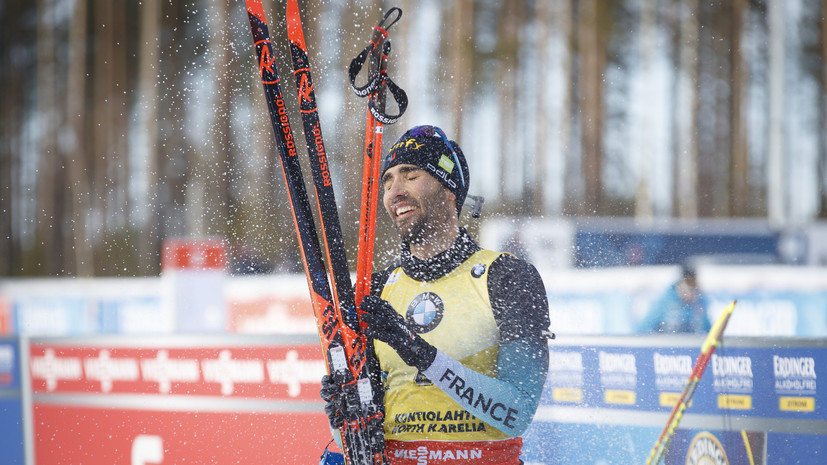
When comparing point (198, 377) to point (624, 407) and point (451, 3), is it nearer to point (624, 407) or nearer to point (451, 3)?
point (624, 407)

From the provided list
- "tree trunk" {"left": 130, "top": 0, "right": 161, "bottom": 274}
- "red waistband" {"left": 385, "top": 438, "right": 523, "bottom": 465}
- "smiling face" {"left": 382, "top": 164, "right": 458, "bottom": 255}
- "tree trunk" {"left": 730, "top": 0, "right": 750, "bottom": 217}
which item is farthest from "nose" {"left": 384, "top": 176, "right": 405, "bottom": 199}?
"tree trunk" {"left": 130, "top": 0, "right": 161, "bottom": 274}

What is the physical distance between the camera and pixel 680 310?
248 inches

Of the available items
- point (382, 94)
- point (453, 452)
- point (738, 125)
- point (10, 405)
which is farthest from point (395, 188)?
point (738, 125)

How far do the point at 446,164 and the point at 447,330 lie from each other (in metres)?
0.48

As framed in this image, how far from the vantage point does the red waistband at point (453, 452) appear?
8.10 ft

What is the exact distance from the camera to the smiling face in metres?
2.55

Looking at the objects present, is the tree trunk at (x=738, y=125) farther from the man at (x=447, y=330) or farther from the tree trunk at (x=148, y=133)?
the man at (x=447, y=330)

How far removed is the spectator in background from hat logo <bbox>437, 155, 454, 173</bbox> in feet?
12.8

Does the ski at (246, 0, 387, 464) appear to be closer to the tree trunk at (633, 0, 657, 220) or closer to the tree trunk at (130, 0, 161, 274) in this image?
the tree trunk at (633, 0, 657, 220)

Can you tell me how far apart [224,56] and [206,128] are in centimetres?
632

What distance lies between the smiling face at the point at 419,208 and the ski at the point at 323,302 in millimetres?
239

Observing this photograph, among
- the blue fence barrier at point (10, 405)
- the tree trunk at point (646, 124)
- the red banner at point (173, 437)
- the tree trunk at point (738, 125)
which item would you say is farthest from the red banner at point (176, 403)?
the tree trunk at point (738, 125)

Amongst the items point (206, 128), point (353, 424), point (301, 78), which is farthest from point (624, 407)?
point (206, 128)

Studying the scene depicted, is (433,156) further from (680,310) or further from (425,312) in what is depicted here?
(680,310)
